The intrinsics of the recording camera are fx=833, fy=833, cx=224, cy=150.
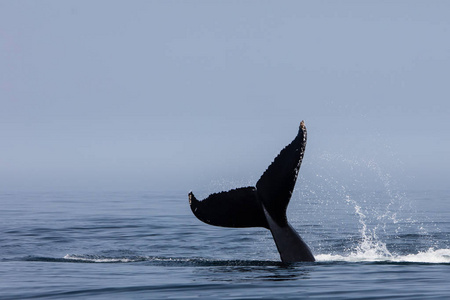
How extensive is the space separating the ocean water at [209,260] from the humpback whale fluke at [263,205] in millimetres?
561

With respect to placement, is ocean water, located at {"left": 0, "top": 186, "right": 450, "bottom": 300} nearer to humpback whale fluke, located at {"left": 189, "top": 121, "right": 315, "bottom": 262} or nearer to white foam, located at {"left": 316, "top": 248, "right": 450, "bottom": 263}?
white foam, located at {"left": 316, "top": 248, "right": 450, "bottom": 263}

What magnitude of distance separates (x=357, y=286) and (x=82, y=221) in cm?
1526

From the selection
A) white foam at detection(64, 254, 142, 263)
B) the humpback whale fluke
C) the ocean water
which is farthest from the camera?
white foam at detection(64, 254, 142, 263)

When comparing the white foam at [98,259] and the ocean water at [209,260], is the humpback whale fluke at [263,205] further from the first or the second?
the white foam at [98,259]

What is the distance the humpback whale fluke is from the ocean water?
561 mm

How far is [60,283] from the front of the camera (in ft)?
38.7

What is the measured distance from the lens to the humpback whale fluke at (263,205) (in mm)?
11805

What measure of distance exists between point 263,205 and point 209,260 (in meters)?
2.62

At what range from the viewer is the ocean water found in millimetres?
10859

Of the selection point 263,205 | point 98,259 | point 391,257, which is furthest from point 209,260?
point 391,257

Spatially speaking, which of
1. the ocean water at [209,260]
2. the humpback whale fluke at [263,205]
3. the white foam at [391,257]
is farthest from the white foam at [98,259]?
the white foam at [391,257]

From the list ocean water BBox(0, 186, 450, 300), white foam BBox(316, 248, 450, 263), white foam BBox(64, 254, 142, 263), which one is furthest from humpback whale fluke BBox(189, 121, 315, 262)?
white foam BBox(64, 254, 142, 263)

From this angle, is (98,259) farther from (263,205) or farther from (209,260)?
(263,205)

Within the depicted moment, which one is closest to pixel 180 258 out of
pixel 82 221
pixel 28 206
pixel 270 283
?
pixel 270 283
